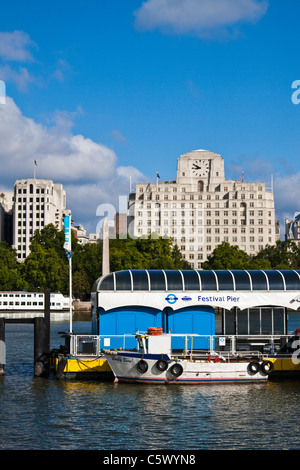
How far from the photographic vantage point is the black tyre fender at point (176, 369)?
46500 mm

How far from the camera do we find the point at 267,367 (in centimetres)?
4809

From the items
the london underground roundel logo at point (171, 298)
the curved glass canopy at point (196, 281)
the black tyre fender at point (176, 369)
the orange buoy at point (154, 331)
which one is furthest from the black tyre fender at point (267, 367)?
the london underground roundel logo at point (171, 298)

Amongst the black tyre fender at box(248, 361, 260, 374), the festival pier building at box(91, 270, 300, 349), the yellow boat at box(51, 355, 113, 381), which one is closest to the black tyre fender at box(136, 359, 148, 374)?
the yellow boat at box(51, 355, 113, 381)

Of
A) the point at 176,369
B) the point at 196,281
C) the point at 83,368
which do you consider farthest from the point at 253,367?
the point at 83,368

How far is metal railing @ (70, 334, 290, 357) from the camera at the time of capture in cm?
4947

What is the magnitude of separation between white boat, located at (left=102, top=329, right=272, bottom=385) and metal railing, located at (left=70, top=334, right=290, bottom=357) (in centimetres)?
146

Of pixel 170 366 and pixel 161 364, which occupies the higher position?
pixel 161 364

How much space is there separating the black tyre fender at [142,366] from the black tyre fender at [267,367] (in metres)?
8.27

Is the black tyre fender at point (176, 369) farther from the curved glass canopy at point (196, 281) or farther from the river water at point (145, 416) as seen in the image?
the curved glass canopy at point (196, 281)

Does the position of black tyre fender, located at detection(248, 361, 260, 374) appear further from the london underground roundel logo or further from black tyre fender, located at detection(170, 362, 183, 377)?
the london underground roundel logo

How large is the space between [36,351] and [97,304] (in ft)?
18.7

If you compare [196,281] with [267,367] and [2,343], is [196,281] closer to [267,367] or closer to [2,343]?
[267,367]

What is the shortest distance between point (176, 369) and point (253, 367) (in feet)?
18.3
